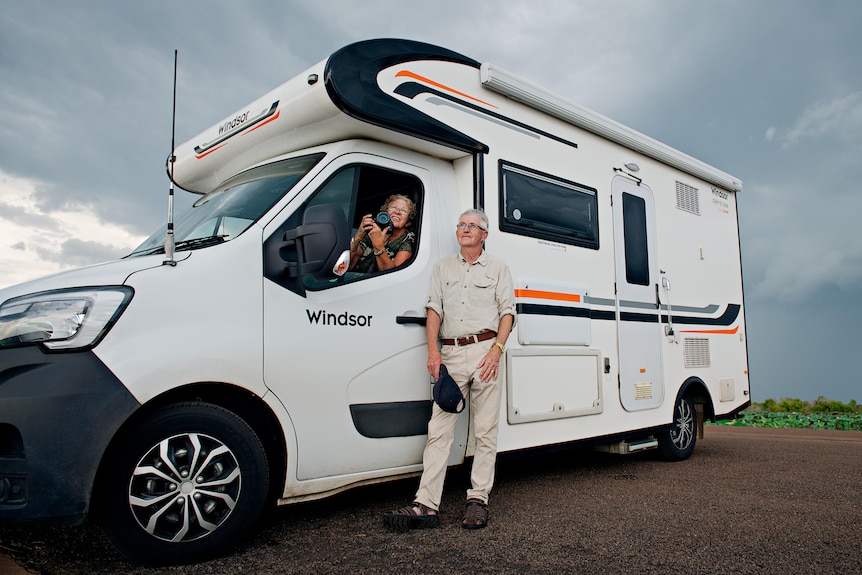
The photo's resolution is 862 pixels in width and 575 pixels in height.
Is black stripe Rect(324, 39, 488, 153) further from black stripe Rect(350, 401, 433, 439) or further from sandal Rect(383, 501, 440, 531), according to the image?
sandal Rect(383, 501, 440, 531)

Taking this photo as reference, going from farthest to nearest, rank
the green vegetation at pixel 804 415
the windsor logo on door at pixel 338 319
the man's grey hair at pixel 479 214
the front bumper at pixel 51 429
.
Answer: the green vegetation at pixel 804 415, the man's grey hair at pixel 479 214, the windsor logo on door at pixel 338 319, the front bumper at pixel 51 429

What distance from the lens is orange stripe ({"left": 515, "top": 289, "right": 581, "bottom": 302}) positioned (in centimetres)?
483

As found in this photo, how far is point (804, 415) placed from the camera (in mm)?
12883

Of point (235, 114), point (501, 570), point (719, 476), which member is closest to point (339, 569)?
point (501, 570)

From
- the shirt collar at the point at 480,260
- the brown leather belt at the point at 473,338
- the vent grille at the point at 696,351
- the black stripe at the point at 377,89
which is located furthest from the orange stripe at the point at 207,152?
the vent grille at the point at 696,351

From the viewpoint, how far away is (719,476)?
236 inches

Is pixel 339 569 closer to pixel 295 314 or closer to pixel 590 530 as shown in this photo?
pixel 295 314

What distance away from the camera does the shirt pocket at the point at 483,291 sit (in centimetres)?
423

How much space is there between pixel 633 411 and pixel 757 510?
57.3 inches

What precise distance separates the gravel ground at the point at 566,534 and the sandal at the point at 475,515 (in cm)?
7

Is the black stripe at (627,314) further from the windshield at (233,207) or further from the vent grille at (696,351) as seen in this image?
the windshield at (233,207)

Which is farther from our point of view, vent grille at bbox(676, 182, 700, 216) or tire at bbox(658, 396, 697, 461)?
vent grille at bbox(676, 182, 700, 216)

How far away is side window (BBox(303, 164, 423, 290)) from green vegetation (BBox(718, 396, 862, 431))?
8658 millimetres

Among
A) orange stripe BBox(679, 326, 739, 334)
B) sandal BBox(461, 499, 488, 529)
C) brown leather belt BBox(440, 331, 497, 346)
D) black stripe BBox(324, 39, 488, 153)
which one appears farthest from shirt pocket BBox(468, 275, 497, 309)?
orange stripe BBox(679, 326, 739, 334)
